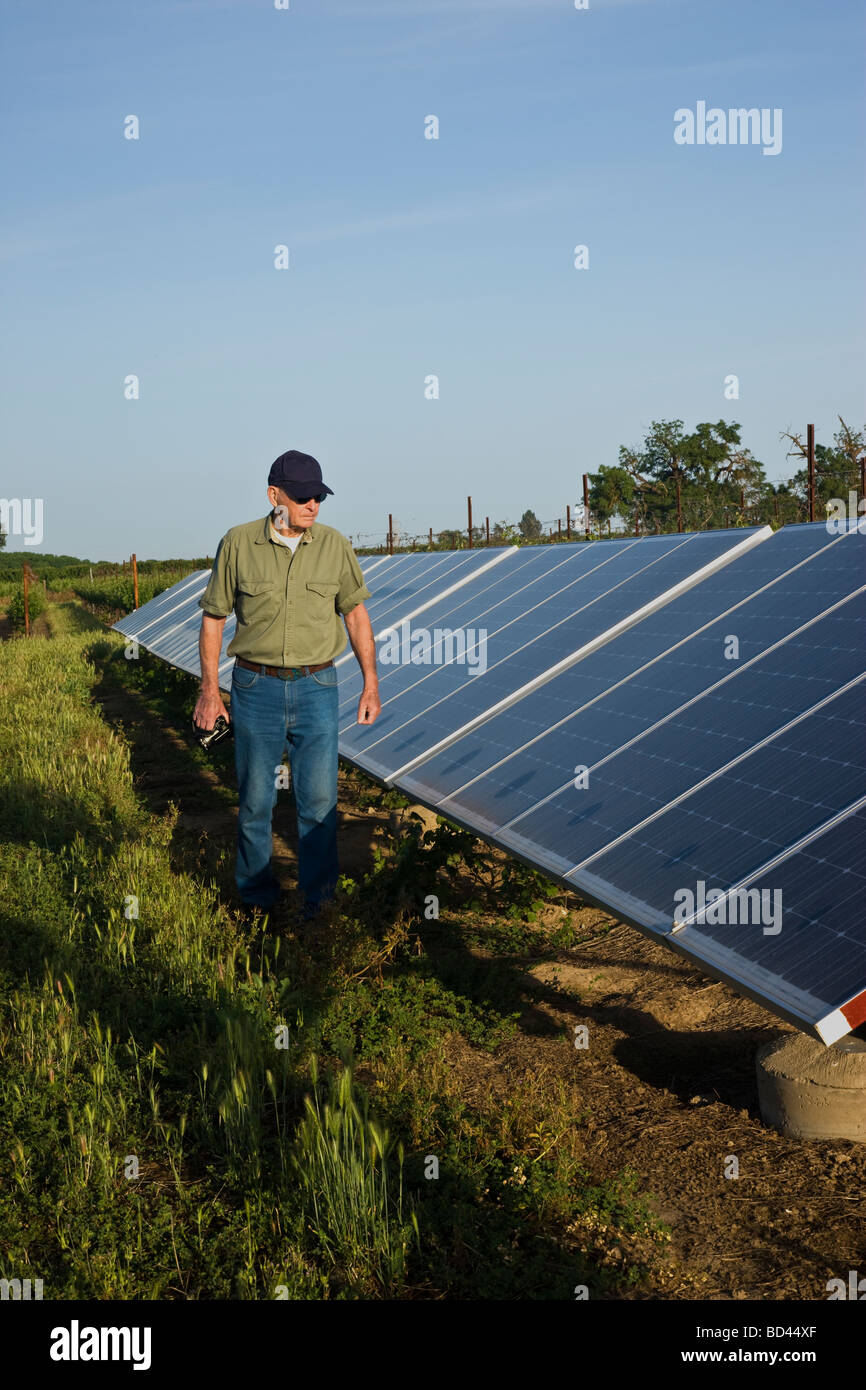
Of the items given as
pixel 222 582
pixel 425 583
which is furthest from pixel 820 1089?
pixel 425 583

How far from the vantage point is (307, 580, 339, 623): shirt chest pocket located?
6609 millimetres

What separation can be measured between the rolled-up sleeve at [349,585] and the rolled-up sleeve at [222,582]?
0.62m

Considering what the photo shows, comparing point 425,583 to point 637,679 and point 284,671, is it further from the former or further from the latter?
point 637,679

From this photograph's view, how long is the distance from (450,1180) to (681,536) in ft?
16.8

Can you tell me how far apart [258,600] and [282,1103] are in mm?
2878

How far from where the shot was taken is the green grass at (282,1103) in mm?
3645

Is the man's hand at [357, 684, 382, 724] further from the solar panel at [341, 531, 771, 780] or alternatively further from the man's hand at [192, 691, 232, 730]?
the man's hand at [192, 691, 232, 730]

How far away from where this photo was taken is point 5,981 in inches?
232

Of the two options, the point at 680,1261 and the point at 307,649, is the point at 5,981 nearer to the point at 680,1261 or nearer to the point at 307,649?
the point at 307,649

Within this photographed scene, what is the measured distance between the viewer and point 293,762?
6.74m

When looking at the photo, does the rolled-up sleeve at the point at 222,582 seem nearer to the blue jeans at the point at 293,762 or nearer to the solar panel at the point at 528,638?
the blue jeans at the point at 293,762

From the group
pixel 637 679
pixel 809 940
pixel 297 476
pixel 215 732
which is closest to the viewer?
pixel 809 940

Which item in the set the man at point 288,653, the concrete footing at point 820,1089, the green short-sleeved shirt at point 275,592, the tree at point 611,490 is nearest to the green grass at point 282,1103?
the man at point 288,653
